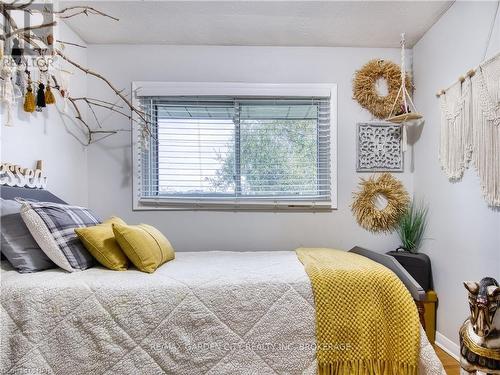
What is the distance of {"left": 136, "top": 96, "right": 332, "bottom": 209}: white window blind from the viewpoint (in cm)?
269

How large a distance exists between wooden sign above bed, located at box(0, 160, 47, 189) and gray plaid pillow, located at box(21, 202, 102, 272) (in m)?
0.36

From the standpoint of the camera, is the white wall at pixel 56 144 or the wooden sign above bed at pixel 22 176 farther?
the white wall at pixel 56 144

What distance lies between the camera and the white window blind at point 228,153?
8.83ft

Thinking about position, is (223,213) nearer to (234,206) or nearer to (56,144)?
(234,206)

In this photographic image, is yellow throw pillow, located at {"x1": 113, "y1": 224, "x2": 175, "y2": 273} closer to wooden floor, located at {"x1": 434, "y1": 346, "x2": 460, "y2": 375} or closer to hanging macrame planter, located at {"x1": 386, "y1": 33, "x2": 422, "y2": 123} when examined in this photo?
wooden floor, located at {"x1": 434, "y1": 346, "x2": 460, "y2": 375}

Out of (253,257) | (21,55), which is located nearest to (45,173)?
(21,55)

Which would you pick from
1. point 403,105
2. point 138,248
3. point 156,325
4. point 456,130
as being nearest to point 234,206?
point 138,248

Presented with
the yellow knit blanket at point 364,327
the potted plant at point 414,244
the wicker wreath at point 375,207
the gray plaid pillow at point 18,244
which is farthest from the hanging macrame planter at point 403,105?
the gray plaid pillow at point 18,244

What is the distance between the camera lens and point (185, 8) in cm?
220

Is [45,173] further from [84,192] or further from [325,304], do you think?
[325,304]

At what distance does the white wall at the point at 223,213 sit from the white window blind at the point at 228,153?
142mm

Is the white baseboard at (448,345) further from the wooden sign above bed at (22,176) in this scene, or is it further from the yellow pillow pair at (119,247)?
the wooden sign above bed at (22,176)

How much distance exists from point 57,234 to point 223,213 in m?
1.37

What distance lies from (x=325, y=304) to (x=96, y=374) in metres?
1.09
